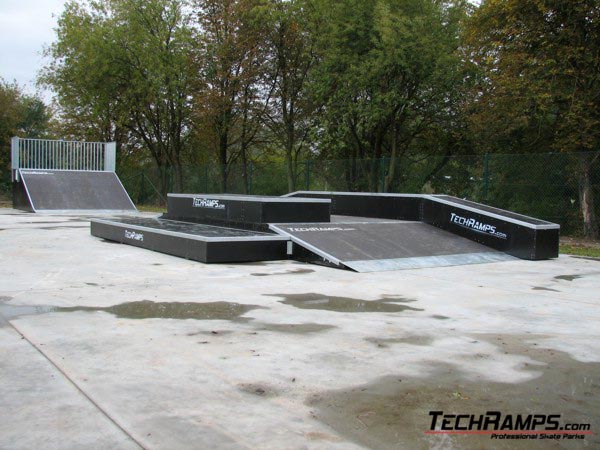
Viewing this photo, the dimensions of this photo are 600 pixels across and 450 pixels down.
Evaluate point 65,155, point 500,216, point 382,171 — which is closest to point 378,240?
point 500,216

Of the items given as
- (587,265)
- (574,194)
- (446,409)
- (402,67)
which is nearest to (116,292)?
(446,409)

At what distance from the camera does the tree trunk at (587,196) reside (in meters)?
15.5

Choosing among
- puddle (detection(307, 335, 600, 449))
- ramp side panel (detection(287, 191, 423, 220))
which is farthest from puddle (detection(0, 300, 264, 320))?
ramp side panel (detection(287, 191, 423, 220))

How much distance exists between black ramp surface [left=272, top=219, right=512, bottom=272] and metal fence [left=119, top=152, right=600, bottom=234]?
565cm

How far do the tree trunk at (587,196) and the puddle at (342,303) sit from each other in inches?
424

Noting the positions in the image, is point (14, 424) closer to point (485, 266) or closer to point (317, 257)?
point (317, 257)

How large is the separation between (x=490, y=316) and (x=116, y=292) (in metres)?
4.28

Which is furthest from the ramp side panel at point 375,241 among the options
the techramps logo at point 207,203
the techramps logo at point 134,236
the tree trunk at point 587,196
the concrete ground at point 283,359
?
the tree trunk at point 587,196

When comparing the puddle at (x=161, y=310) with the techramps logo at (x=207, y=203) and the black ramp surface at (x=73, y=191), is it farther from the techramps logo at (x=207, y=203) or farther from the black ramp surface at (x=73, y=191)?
the black ramp surface at (x=73, y=191)

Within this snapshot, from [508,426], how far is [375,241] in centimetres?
→ 752

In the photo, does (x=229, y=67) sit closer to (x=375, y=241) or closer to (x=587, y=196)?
(x=587, y=196)

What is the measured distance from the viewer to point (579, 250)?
1333 centimetres

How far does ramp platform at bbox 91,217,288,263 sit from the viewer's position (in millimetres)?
9789

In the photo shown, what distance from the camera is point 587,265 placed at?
1070 centimetres
